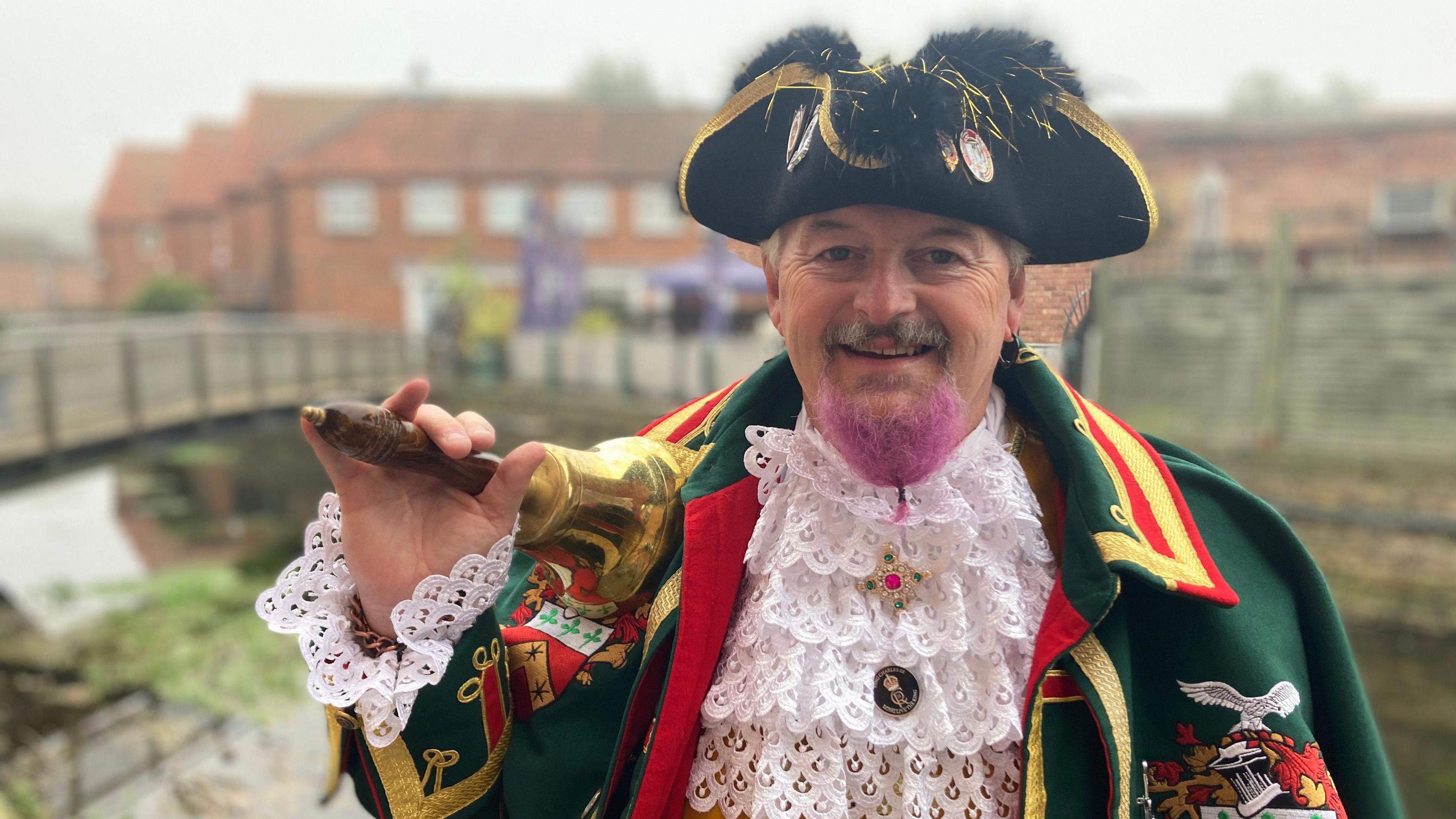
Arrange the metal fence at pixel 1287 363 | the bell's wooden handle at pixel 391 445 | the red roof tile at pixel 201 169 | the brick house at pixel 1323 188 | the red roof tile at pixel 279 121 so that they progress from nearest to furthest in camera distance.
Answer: the bell's wooden handle at pixel 391 445 < the metal fence at pixel 1287 363 < the brick house at pixel 1323 188 < the red roof tile at pixel 279 121 < the red roof tile at pixel 201 169

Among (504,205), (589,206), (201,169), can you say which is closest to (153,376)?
(504,205)

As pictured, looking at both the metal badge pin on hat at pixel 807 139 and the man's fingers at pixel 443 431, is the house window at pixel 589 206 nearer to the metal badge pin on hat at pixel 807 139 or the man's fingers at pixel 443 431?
the metal badge pin on hat at pixel 807 139

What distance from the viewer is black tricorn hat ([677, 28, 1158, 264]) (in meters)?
1.33

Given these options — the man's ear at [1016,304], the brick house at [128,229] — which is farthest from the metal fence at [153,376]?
the brick house at [128,229]

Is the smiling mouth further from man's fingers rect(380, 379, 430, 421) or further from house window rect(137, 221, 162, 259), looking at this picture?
house window rect(137, 221, 162, 259)

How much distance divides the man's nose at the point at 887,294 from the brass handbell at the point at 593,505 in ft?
1.50

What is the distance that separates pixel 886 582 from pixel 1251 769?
0.60m

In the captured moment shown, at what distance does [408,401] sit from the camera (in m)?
1.29

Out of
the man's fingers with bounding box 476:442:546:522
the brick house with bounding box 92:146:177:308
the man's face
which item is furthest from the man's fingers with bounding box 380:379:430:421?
the brick house with bounding box 92:146:177:308

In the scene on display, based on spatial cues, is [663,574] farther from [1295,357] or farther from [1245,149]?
[1245,149]

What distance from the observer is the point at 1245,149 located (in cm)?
1730

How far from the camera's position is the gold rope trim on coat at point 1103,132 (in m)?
1.43

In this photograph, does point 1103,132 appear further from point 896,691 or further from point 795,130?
point 896,691

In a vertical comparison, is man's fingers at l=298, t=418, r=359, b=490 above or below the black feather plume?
below
